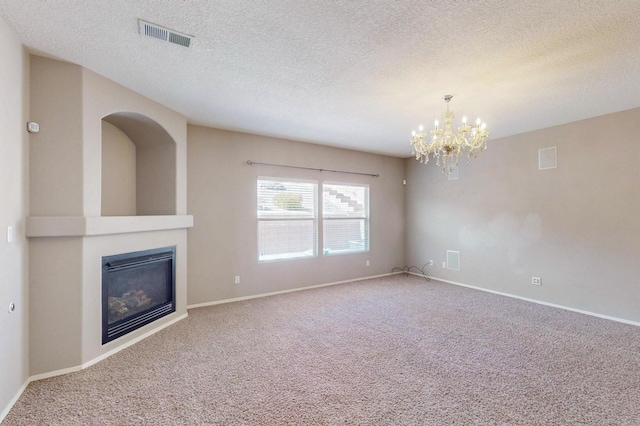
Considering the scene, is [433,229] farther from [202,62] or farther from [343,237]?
[202,62]

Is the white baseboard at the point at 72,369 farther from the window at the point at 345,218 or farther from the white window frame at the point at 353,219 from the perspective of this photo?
the window at the point at 345,218

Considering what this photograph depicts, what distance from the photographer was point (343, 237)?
588cm

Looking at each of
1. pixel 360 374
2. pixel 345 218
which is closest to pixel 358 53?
pixel 360 374

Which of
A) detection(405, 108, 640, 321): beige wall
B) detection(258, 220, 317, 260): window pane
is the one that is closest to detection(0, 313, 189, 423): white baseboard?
detection(258, 220, 317, 260): window pane

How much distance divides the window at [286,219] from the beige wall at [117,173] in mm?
1796

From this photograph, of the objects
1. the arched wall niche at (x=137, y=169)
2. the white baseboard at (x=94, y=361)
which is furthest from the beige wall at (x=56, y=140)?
the white baseboard at (x=94, y=361)

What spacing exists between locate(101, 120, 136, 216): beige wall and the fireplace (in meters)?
0.82

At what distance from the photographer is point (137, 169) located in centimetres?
393

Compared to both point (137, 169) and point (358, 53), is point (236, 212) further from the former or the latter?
point (358, 53)

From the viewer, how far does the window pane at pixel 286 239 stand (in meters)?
4.91

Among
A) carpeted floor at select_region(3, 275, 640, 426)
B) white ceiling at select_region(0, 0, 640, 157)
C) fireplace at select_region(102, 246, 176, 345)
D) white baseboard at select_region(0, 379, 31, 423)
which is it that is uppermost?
white ceiling at select_region(0, 0, 640, 157)

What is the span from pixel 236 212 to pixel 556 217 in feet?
15.8

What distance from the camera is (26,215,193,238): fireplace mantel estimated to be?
94.9 inches

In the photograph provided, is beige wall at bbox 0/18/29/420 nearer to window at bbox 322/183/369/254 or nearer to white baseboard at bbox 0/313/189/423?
white baseboard at bbox 0/313/189/423
